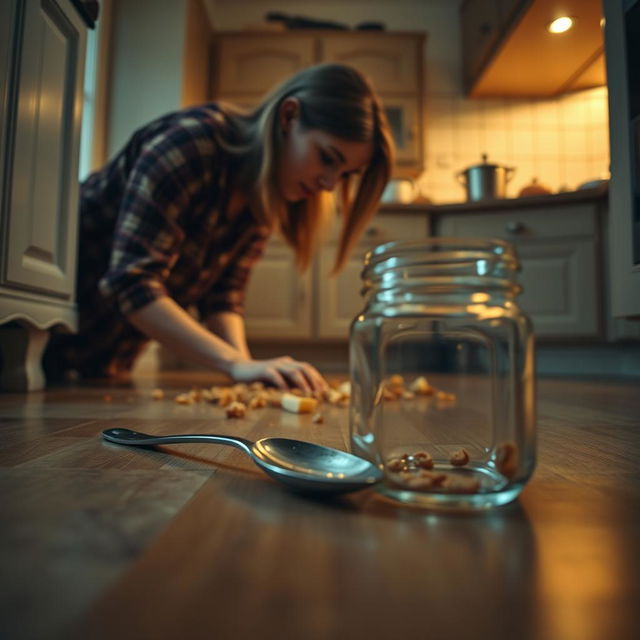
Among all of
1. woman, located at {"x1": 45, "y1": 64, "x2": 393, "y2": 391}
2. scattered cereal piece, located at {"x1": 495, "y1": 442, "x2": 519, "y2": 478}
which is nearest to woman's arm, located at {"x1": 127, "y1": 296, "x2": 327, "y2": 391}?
woman, located at {"x1": 45, "y1": 64, "x2": 393, "y2": 391}

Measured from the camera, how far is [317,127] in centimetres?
106

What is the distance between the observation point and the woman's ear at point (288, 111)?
1.09 m

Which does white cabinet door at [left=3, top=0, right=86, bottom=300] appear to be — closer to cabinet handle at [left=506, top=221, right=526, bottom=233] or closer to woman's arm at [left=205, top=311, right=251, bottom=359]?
woman's arm at [left=205, top=311, right=251, bottom=359]

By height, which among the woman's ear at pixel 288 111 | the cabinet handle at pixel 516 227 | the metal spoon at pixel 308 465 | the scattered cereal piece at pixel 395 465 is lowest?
the scattered cereal piece at pixel 395 465

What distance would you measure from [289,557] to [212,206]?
3.46 ft

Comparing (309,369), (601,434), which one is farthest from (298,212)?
(601,434)

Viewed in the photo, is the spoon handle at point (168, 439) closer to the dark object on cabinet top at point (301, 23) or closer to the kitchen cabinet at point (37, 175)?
the kitchen cabinet at point (37, 175)

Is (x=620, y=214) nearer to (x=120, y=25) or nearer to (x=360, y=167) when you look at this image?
(x=360, y=167)

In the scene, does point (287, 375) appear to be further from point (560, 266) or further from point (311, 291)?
point (560, 266)

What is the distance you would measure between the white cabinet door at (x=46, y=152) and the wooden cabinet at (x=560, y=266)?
1.67 meters

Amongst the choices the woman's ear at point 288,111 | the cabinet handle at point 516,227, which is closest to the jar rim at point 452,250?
the woman's ear at point 288,111

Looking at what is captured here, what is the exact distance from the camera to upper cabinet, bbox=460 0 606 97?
2.12 m

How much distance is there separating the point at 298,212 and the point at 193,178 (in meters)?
0.35

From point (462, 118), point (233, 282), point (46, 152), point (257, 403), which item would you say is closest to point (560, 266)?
point (462, 118)
